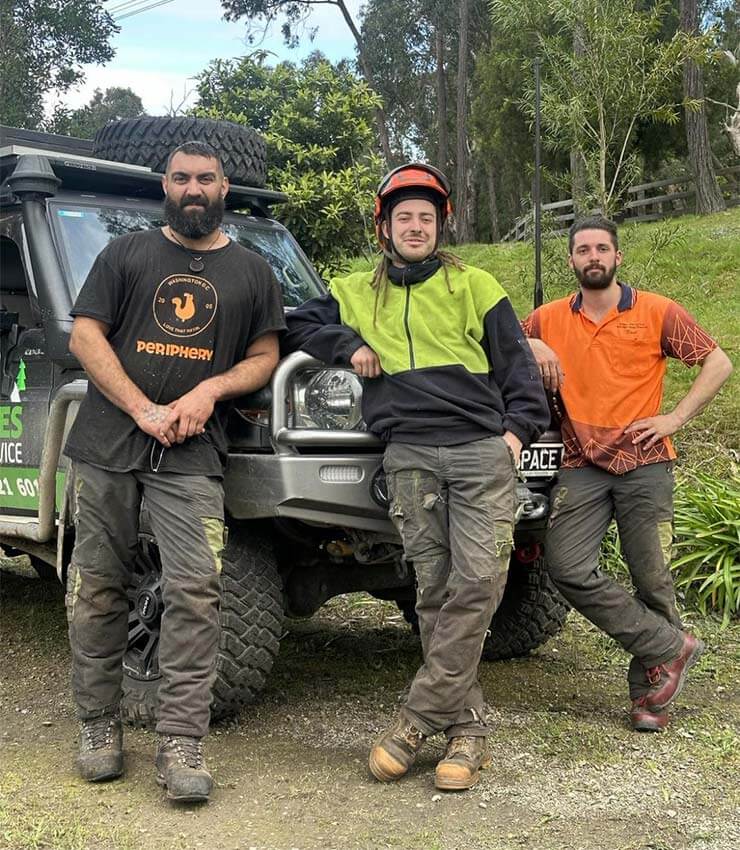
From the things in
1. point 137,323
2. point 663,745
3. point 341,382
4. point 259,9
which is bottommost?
point 663,745

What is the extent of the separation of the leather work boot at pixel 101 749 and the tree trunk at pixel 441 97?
30.1m

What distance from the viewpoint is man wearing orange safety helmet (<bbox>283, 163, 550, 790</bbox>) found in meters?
3.48

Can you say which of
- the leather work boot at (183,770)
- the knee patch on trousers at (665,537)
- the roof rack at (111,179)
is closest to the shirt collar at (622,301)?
the knee patch on trousers at (665,537)

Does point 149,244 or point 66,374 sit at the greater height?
point 149,244

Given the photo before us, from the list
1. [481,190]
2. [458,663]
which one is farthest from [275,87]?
[481,190]

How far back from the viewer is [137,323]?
3.57 m

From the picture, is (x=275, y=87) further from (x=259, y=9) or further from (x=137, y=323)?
(x=259, y=9)

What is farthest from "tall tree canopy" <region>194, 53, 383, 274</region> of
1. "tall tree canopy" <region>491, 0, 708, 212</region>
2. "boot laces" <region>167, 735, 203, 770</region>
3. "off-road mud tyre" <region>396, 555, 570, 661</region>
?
"boot laces" <region>167, 735, 203, 770</region>

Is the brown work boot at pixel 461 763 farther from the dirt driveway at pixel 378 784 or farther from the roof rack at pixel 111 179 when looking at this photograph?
the roof rack at pixel 111 179

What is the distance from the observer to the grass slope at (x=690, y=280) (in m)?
7.69

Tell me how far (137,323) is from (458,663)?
151 cm

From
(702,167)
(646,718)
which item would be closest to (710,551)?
(646,718)

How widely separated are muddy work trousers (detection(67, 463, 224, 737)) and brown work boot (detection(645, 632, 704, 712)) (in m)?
1.65

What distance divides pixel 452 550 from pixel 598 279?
1.27 meters
